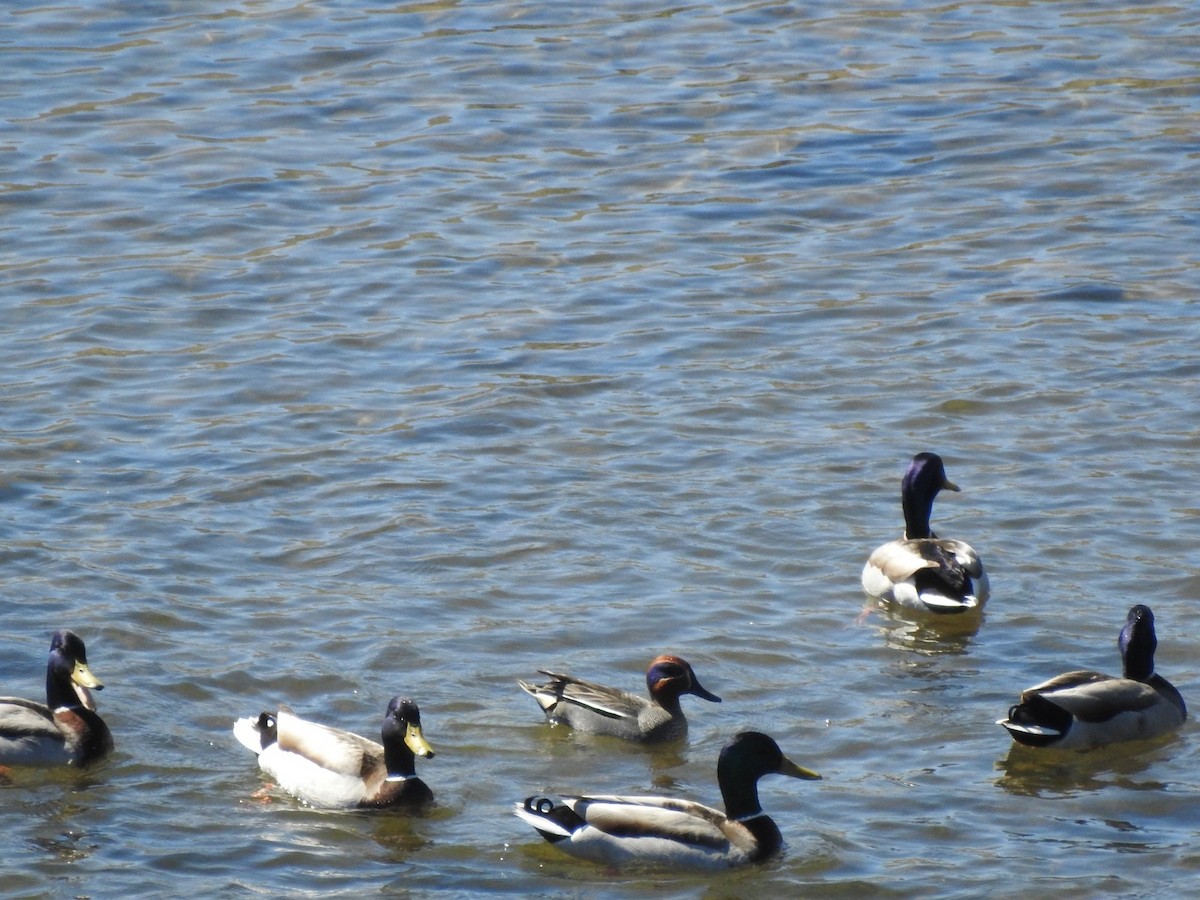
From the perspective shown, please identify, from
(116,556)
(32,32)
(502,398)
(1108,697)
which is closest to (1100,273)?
(502,398)

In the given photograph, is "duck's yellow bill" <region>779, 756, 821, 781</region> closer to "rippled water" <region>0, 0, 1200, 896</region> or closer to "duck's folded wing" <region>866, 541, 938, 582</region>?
"rippled water" <region>0, 0, 1200, 896</region>

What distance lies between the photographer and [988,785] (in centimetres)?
988

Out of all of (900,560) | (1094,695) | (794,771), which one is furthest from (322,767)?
(900,560)

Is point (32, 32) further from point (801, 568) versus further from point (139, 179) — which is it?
point (801, 568)

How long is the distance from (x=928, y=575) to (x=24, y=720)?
4945 mm

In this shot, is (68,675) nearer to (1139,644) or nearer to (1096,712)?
(1096,712)

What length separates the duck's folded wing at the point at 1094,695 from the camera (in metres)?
10.0

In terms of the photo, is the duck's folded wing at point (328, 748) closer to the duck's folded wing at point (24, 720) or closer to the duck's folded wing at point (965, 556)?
the duck's folded wing at point (24, 720)

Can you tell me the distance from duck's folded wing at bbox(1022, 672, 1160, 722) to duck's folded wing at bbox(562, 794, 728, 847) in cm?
185

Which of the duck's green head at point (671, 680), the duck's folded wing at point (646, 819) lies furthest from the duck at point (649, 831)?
the duck's green head at point (671, 680)

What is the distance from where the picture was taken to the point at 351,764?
9.81 metres

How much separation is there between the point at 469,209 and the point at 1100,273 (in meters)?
5.70

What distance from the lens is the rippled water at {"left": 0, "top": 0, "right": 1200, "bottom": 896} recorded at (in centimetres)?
981

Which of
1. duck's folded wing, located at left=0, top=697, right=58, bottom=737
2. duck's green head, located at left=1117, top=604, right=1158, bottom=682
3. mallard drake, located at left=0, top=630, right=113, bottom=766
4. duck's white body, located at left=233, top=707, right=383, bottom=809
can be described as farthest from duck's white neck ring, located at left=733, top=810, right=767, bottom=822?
duck's folded wing, located at left=0, top=697, right=58, bottom=737
